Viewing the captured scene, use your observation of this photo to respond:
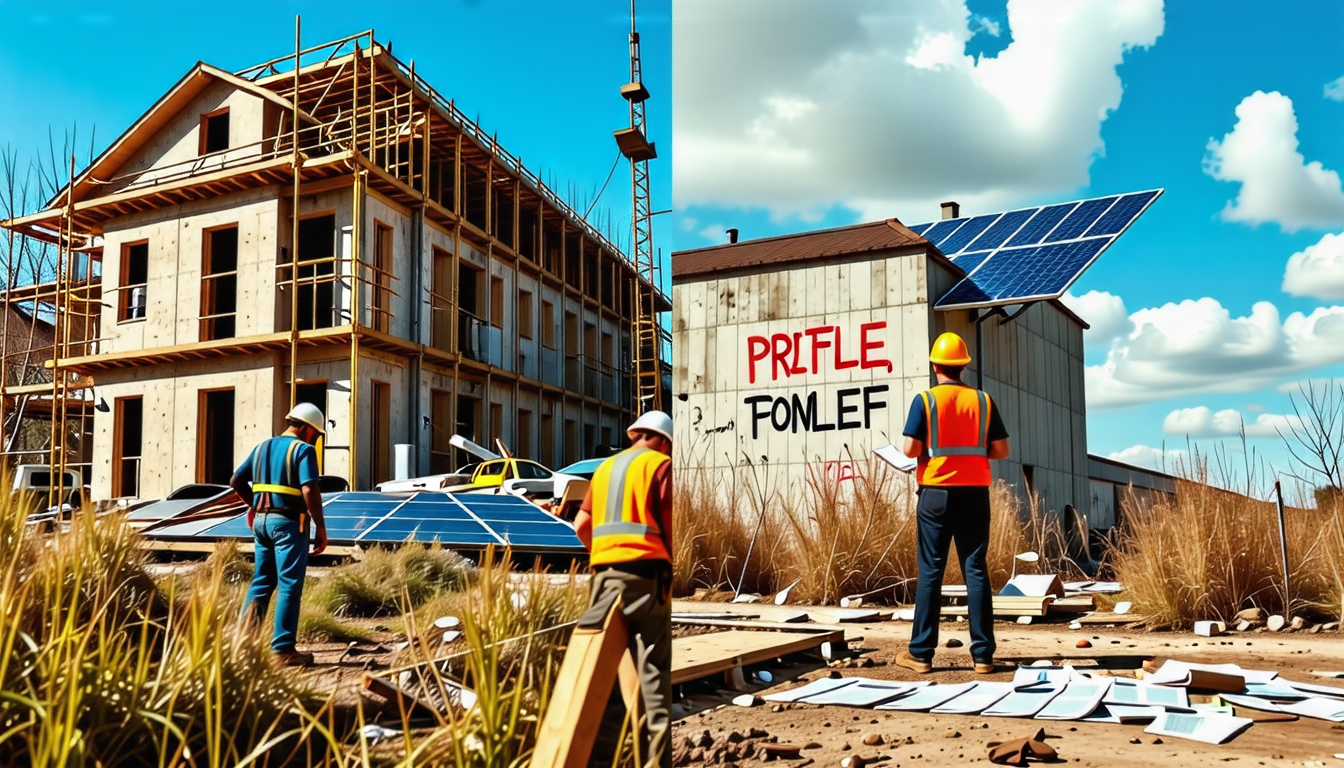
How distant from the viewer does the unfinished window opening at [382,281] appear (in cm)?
228

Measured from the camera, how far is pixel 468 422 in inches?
102

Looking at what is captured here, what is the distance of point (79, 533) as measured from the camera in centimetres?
192

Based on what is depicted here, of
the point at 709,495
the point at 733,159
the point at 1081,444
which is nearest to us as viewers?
the point at 733,159

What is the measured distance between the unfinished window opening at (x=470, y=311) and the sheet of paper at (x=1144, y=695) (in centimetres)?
238

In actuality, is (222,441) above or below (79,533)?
above

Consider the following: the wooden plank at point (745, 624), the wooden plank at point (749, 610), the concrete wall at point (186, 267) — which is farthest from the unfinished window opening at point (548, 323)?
the wooden plank at point (749, 610)

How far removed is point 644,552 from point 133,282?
1576 millimetres

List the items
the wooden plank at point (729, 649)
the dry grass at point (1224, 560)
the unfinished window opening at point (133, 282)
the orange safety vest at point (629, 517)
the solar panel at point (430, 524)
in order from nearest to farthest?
the orange safety vest at point (629, 517), the solar panel at point (430, 524), the unfinished window opening at point (133, 282), the wooden plank at point (729, 649), the dry grass at point (1224, 560)

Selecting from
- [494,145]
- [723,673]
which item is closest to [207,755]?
[494,145]

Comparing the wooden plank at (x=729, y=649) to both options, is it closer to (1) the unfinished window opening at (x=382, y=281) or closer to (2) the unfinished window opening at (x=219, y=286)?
(1) the unfinished window opening at (x=382, y=281)

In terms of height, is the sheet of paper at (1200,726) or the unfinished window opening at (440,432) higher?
the unfinished window opening at (440,432)

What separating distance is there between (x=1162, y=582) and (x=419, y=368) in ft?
18.2

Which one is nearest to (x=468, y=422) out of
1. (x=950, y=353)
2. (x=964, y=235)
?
(x=950, y=353)

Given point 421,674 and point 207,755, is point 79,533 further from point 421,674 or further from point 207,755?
point 421,674
